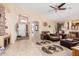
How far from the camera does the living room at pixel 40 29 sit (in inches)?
82.7

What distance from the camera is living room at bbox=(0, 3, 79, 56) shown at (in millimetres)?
2102

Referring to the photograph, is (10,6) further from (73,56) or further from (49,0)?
(73,56)

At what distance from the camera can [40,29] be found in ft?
7.22

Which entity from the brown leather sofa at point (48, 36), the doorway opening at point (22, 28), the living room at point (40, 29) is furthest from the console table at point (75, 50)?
the doorway opening at point (22, 28)

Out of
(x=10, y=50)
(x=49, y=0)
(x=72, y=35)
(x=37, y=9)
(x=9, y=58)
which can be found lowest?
(x=9, y=58)

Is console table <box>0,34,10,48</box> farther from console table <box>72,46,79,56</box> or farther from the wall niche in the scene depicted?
console table <box>72,46,79,56</box>

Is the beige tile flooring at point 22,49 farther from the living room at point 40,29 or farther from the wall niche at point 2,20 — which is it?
the wall niche at point 2,20

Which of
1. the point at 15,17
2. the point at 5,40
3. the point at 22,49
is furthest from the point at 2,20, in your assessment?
the point at 22,49

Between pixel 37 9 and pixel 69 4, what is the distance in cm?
53

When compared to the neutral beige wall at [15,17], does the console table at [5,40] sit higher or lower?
lower

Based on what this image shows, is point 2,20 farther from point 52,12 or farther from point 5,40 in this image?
point 52,12

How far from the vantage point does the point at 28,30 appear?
7.16ft

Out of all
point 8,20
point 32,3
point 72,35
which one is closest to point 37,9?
point 32,3

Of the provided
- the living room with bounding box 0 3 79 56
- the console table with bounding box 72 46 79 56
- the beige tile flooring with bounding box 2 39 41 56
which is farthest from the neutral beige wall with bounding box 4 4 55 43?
the console table with bounding box 72 46 79 56
